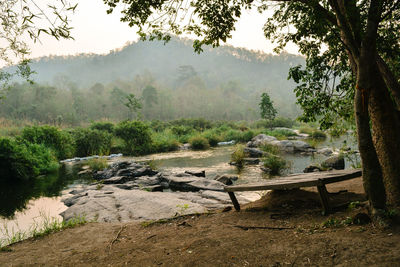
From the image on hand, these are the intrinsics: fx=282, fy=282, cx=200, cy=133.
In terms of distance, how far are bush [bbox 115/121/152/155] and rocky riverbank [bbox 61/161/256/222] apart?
300 inches

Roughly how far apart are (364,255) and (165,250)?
1.78 m

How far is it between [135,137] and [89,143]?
261 cm

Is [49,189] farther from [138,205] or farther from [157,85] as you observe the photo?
[157,85]

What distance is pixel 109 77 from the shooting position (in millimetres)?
109812

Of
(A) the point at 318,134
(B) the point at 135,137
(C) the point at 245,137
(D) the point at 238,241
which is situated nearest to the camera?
(D) the point at 238,241

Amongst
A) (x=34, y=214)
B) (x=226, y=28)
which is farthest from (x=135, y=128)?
(x=226, y=28)

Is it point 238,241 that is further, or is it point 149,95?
point 149,95

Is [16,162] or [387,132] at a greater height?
[387,132]

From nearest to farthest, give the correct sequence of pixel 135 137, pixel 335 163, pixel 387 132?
pixel 387 132 → pixel 335 163 → pixel 135 137

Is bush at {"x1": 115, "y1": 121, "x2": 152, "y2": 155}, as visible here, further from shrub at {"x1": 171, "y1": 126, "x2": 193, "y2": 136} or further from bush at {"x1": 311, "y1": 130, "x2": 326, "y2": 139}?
bush at {"x1": 311, "y1": 130, "x2": 326, "y2": 139}

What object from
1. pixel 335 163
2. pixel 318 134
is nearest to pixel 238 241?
pixel 335 163

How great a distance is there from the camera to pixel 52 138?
45.9ft

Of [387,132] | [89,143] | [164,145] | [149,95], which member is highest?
[149,95]

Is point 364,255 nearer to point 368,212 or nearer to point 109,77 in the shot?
point 368,212
